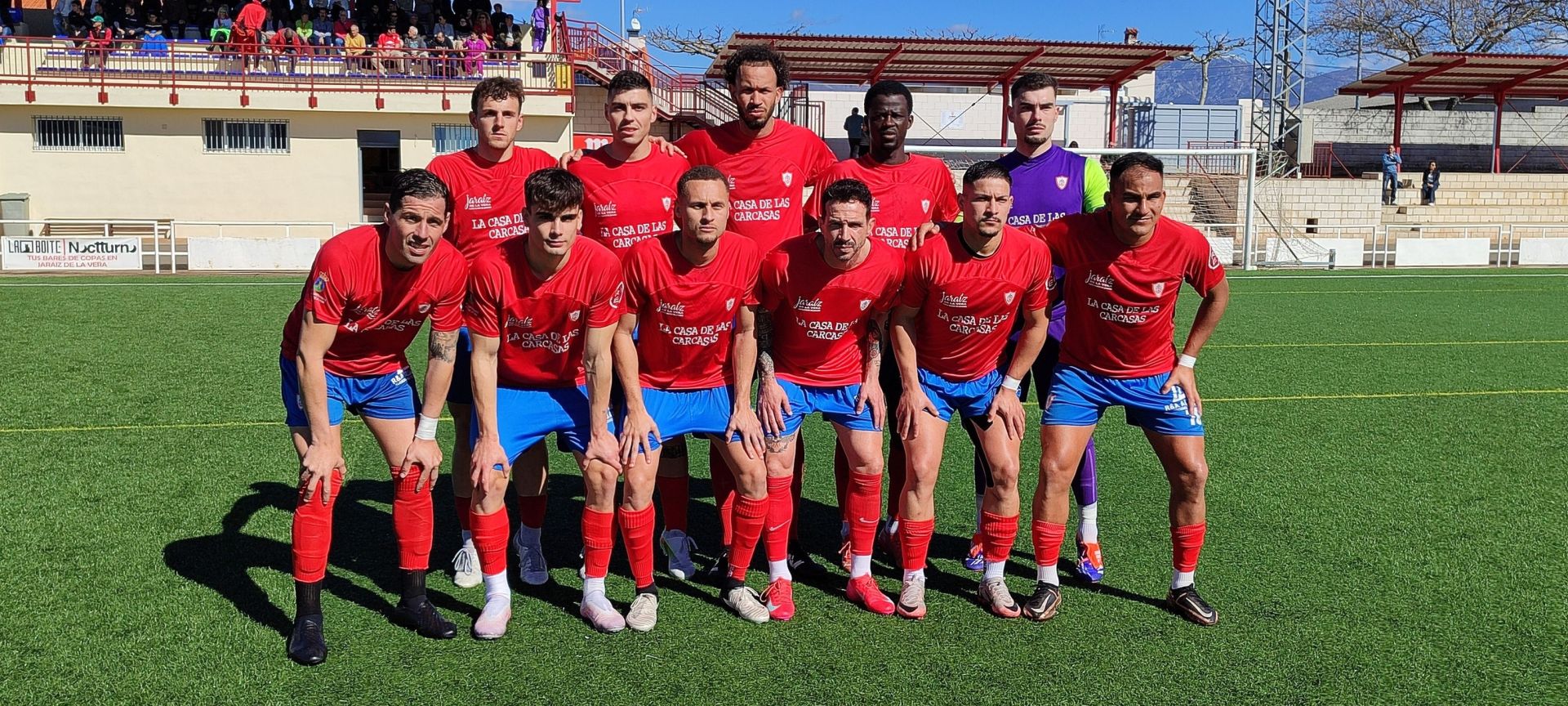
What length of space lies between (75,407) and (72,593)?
4.54 meters

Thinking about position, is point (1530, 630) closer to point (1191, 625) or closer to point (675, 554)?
point (1191, 625)

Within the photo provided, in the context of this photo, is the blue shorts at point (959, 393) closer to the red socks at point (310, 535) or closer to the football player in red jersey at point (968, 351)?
the football player in red jersey at point (968, 351)

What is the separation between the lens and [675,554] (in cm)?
535

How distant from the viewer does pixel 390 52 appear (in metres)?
28.9

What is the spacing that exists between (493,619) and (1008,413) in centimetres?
225

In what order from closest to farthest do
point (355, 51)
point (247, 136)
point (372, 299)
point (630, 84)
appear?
point (372, 299) → point (630, 84) → point (247, 136) → point (355, 51)

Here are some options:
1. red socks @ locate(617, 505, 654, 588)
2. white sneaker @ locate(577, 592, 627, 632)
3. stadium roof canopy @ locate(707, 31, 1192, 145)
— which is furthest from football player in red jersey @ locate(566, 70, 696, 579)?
stadium roof canopy @ locate(707, 31, 1192, 145)

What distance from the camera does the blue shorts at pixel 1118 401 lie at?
4785 mm

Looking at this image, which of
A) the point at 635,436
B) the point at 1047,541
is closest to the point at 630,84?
the point at 635,436

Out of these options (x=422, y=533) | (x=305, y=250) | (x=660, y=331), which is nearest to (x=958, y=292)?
(x=660, y=331)

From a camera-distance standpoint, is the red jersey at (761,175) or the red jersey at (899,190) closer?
the red jersey at (899,190)

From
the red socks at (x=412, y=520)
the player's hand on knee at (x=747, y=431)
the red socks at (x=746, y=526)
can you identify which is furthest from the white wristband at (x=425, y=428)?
the red socks at (x=746, y=526)

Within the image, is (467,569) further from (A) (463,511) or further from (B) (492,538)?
(B) (492,538)

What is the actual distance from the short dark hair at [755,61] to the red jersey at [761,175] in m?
0.25
